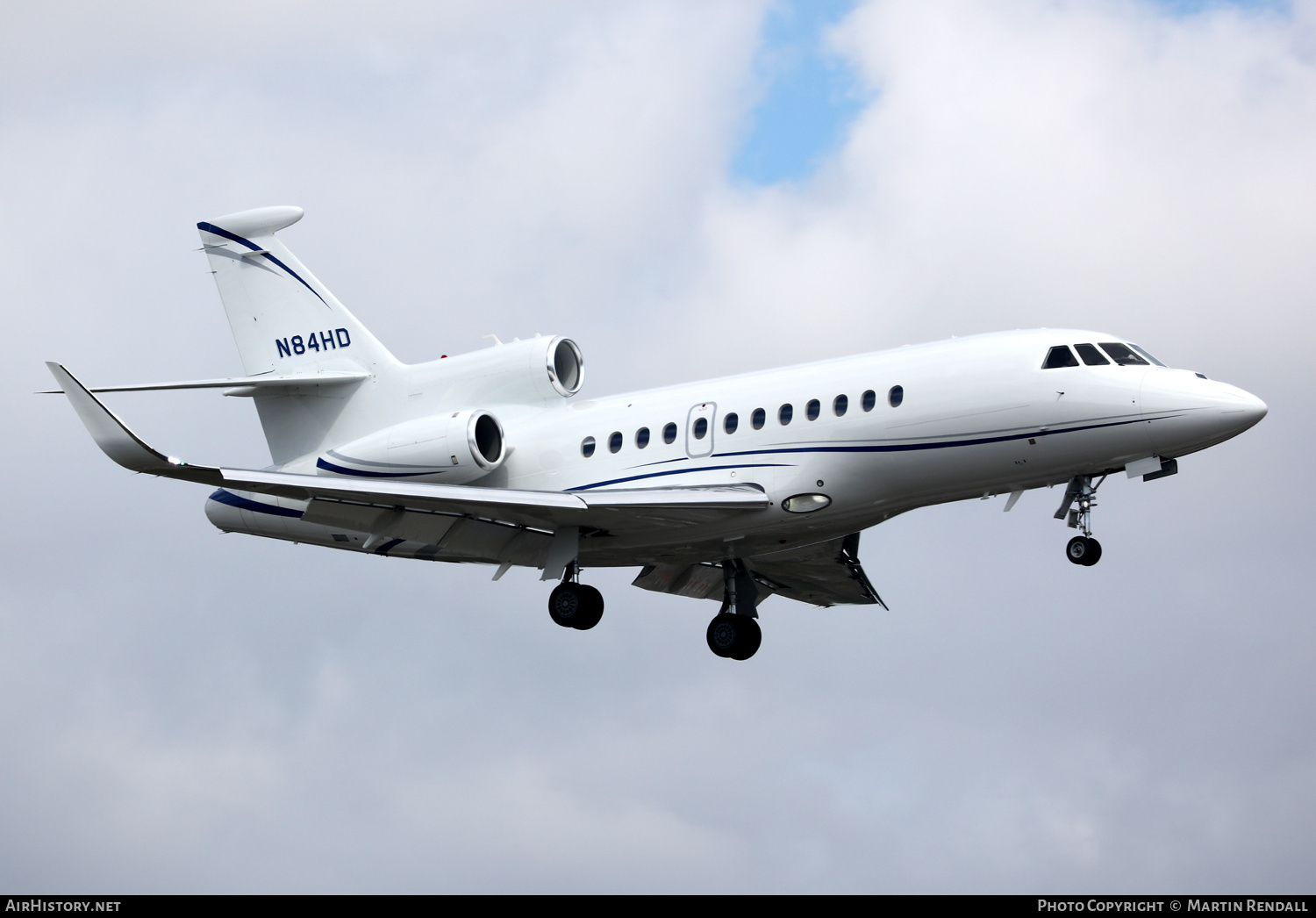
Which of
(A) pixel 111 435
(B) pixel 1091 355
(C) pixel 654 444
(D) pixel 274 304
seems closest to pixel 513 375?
(C) pixel 654 444

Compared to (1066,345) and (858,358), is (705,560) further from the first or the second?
(1066,345)

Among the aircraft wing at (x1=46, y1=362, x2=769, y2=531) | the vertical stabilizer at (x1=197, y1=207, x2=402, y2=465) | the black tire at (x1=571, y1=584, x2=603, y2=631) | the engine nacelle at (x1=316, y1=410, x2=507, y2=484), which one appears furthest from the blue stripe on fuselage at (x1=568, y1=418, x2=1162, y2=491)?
the vertical stabilizer at (x1=197, y1=207, x2=402, y2=465)

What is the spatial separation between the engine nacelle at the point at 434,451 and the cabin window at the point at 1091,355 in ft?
31.0

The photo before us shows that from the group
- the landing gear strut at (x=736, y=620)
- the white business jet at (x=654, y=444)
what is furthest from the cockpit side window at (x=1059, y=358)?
the landing gear strut at (x=736, y=620)

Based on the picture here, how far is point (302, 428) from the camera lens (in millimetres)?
29625

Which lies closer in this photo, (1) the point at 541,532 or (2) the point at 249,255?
(1) the point at 541,532

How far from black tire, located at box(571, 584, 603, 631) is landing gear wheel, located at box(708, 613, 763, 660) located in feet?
9.96

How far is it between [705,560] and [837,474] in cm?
446

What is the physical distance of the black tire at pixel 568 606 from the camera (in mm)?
26297

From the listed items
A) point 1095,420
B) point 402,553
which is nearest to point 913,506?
point 1095,420

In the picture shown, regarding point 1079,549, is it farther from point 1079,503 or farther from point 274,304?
point 274,304

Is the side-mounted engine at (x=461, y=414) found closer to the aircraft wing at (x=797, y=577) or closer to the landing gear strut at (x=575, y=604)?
the landing gear strut at (x=575, y=604)

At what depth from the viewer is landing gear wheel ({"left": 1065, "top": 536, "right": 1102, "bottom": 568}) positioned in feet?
76.1

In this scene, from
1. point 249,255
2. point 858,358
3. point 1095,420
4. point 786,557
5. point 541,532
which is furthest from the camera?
point 249,255
